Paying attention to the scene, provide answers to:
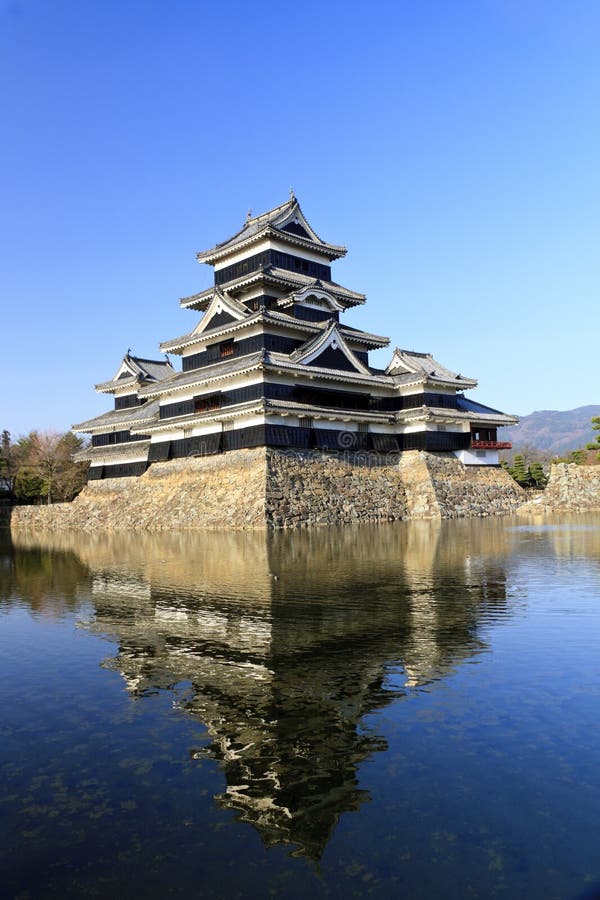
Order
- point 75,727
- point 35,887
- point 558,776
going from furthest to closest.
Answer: point 75,727
point 558,776
point 35,887

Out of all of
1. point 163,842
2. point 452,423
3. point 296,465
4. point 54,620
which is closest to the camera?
point 163,842

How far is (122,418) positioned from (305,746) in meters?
48.5

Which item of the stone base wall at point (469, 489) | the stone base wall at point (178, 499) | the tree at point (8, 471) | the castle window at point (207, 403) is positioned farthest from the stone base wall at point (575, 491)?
the tree at point (8, 471)

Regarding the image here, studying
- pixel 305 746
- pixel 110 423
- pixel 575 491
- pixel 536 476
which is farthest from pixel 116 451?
pixel 305 746

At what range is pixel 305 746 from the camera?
5.96m

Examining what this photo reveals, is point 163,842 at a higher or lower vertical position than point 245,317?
lower

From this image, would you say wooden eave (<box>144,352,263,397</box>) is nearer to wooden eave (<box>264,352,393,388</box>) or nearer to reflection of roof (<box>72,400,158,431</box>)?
wooden eave (<box>264,352,393,388</box>)

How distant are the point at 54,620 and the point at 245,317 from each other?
98.3 ft

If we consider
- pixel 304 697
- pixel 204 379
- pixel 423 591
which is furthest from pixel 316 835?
pixel 204 379

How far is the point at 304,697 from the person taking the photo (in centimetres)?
727

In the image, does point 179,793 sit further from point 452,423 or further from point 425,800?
point 452,423

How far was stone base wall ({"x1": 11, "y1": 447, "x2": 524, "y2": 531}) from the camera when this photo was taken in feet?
115

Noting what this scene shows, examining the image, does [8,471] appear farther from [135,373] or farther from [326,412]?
[326,412]

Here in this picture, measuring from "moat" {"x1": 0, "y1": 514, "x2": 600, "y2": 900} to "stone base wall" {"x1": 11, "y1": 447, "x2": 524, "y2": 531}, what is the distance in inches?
854
